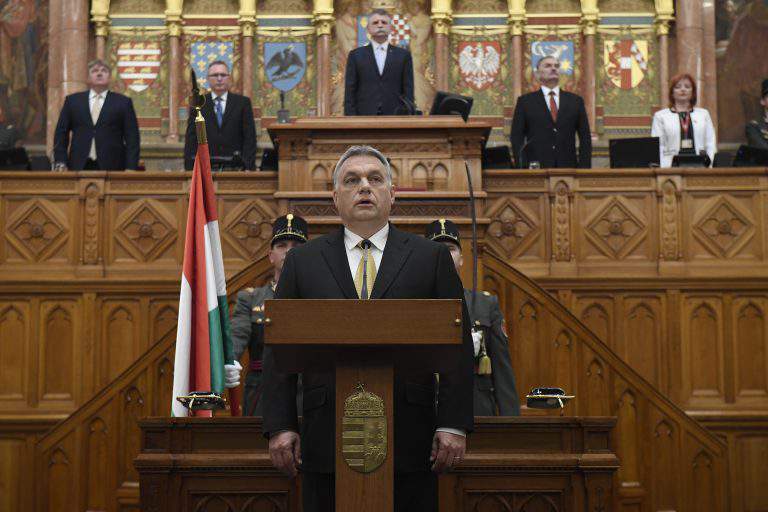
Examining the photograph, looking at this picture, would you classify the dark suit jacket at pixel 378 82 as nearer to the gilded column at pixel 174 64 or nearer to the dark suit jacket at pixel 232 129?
the dark suit jacket at pixel 232 129

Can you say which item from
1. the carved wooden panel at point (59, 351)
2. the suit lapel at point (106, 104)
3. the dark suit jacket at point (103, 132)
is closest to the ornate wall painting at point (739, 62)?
the dark suit jacket at point (103, 132)

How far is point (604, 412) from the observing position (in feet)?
25.9

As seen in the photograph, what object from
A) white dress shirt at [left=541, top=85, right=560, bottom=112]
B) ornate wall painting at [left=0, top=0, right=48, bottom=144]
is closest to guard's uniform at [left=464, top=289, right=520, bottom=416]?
white dress shirt at [left=541, top=85, right=560, bottom=112]

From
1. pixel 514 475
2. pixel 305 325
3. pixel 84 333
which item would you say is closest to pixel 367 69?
pixel 84 333

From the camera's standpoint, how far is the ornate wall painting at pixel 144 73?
13.6m

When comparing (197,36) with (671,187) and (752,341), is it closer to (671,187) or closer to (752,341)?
(671,187)

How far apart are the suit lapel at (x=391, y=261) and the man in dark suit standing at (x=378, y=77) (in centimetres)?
562

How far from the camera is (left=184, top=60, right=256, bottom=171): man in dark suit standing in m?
10.2

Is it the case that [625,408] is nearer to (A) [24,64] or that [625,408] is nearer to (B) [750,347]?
(B) [750,347]

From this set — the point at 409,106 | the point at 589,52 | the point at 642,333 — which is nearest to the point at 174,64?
the point at 589,52

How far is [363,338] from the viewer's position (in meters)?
3.69

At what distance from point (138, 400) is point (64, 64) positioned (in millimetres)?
6892

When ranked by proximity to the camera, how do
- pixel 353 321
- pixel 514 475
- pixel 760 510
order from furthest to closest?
pixel 760 510, pixel 514 475, pixel 353 321

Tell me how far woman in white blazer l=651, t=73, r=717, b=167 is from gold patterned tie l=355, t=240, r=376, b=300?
626 centimetres
